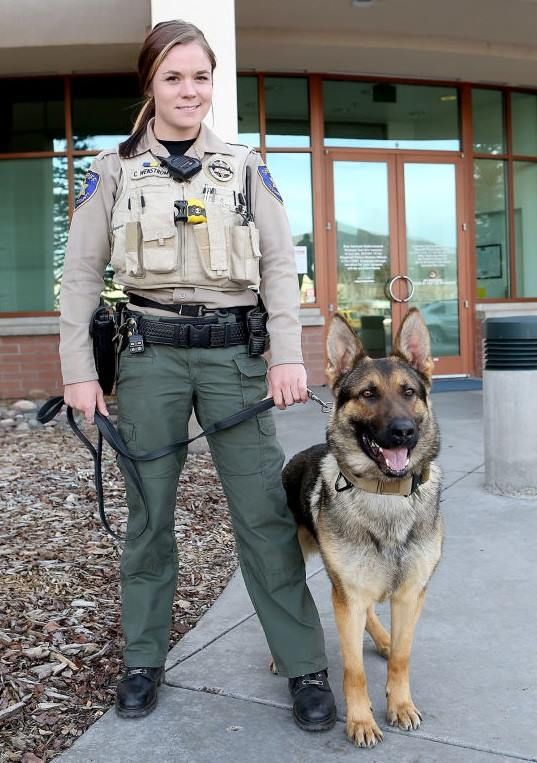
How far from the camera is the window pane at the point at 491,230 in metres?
11.0

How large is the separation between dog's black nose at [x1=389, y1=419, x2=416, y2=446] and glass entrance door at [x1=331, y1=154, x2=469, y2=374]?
7820mm

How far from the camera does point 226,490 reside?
274 cm

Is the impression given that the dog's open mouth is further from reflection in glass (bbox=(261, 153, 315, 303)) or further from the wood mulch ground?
reflection in glass (bbox=(261, 153, 315, 303))

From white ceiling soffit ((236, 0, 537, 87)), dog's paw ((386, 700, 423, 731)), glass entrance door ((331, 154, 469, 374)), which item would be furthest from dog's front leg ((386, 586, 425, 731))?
glass entrance door ((331, 154, 469, 374))

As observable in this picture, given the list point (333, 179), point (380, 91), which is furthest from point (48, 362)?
point (380, 91)

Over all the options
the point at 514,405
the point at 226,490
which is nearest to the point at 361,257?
the point at 514,405

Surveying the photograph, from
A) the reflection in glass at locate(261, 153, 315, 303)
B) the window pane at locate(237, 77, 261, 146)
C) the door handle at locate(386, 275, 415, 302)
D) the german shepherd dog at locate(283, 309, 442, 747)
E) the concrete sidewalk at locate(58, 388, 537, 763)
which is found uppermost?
the window pane at locate(237, 77, 261, 146)

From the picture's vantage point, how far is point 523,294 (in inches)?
450

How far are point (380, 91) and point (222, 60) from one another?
4409mm

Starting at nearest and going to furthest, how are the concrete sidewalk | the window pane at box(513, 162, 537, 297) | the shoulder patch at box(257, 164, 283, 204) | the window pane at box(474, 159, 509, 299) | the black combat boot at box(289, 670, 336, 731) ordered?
1. the concrete sidewalk
2. the black combat boot at box(289, 670, 336, 731)
3. the shoulder patch at box(257, 164, 283, 204)
4. the window pane at box(474, 159, 509, 299)
5. the window pane at box(513, 162, 537, 297)

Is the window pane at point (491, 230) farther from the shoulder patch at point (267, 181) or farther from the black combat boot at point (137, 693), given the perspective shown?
the black combat boot at point (137, 693)

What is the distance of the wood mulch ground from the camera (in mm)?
2686

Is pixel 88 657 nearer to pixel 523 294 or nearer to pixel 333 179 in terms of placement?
pixel 333 179

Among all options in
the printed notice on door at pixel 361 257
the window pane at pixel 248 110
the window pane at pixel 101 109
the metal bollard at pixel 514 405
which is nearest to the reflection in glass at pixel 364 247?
the printed notice on door at pixel 361 257
